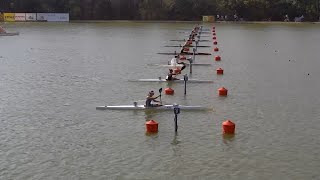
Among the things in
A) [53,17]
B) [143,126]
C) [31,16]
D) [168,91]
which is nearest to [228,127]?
[143,126]

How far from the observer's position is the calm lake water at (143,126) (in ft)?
41.0

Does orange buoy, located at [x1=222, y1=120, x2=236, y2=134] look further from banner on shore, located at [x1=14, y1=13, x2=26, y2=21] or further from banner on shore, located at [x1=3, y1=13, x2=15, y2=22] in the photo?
banner on shore, located at [x1=3, y1=13, x2=15, y2=22]

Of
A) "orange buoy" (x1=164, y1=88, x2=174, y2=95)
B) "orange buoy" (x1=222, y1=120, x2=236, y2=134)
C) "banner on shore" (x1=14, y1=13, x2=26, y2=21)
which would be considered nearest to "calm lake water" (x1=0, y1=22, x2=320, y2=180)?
"orange buoy" (x1=222, y1=120, x2=236, y2=134)

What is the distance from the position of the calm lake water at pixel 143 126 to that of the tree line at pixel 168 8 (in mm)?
64849

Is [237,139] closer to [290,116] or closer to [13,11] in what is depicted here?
[290,116]

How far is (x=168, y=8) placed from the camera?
95.4 metres

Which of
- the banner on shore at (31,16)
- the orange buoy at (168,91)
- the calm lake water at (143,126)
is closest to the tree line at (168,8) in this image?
the banner on shore at (31,16)

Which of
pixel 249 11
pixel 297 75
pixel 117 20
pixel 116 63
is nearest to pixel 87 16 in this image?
pixel 117 20

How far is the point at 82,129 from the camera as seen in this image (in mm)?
15656

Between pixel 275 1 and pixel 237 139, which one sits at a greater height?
pixel 275 1

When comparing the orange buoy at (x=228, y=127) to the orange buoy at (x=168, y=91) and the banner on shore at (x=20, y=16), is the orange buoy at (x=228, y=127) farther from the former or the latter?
the banner on shore at (x=20, y=16)

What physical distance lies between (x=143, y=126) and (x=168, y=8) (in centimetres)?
8092

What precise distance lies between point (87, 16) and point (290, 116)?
81329 millimetres

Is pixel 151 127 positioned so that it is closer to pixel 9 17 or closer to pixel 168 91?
pixel 168 91
